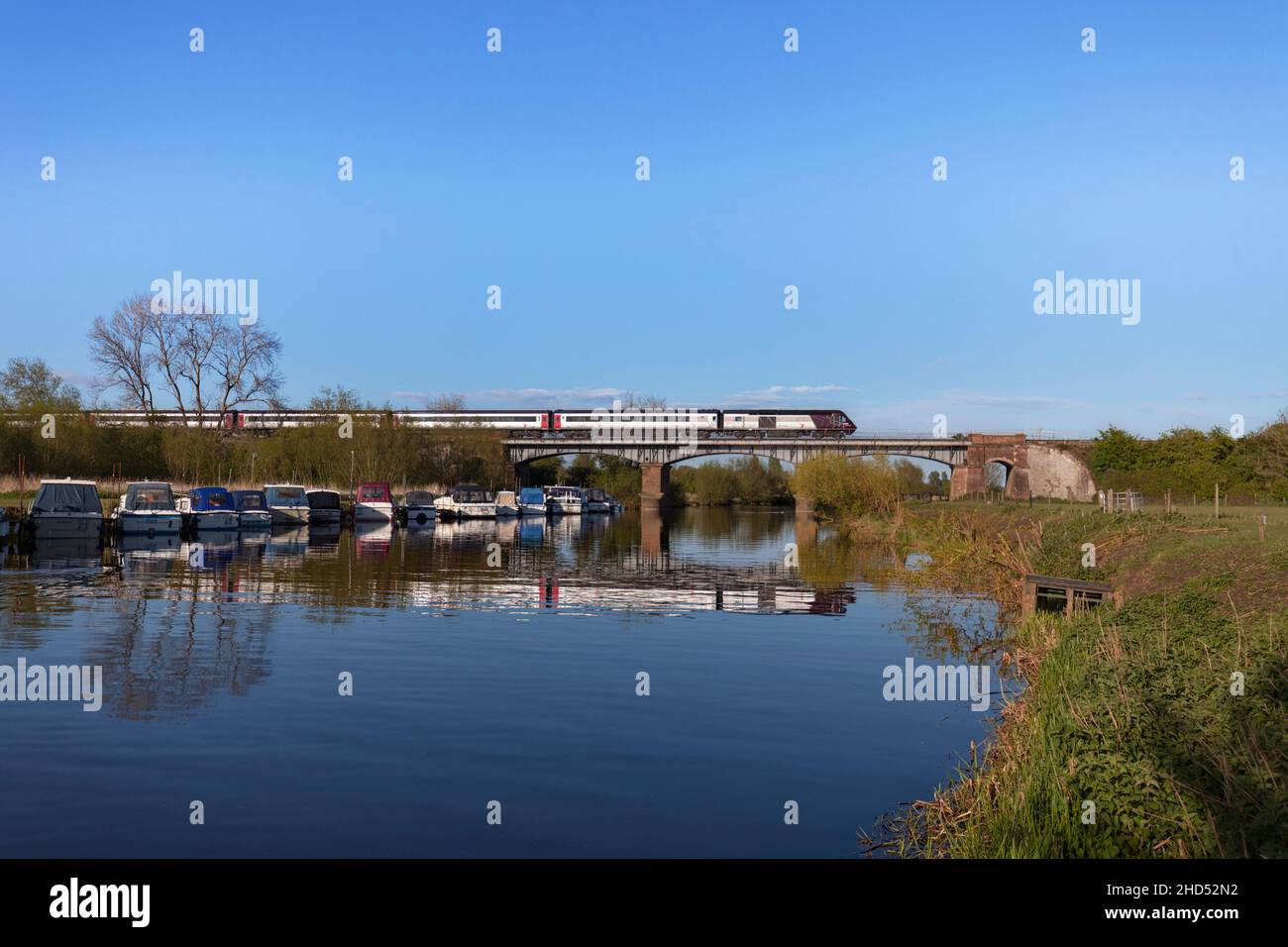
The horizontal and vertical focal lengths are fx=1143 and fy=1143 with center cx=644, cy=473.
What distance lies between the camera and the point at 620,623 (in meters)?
24.7

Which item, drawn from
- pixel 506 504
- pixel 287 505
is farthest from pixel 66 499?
→ pixel 506 504

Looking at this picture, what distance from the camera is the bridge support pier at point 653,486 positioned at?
12175cm

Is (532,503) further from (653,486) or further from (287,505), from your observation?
(653,486)

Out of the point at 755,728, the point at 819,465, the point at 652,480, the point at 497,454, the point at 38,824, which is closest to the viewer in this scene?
the point at 38,824

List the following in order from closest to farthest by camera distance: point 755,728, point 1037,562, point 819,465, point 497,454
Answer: point 755,728 < point 1037,562 < point 819,465 < point 497,454

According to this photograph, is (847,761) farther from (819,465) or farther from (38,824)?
(819,465)

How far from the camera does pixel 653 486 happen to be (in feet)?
404

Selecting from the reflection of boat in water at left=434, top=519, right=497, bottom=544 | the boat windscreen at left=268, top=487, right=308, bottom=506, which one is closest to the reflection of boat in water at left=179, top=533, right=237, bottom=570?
the boat windscreen at left=268, top=487, right=308, bottom=506

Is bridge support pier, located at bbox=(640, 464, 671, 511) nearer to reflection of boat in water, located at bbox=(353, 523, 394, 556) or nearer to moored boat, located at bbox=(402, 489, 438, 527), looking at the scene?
moored boat, located at bbox=(402, 489, 438, 527)

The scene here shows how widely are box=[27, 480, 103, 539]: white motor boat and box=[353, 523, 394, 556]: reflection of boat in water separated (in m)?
10.5

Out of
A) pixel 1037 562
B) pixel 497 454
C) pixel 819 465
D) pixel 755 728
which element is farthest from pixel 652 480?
pixel 755 728

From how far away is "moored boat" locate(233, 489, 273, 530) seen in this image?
195 feet
